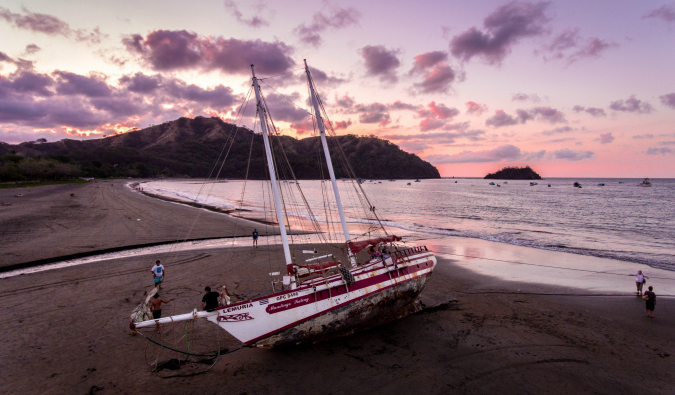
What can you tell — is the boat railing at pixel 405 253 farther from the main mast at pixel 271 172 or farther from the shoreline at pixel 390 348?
the main mast at pixel 271 172

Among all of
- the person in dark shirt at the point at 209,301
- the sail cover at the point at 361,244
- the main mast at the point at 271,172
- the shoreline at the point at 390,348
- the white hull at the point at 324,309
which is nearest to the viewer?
the shoreline at the point at 390,348

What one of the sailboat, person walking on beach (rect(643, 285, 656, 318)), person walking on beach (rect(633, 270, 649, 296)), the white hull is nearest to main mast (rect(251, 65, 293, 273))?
the sailboat

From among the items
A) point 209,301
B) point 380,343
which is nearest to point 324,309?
point 380,343

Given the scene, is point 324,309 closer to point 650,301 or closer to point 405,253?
point 405,253

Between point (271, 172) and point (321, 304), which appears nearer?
point (321, 304)

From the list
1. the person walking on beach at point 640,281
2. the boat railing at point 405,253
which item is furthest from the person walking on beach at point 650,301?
the boat railing at point 405,253

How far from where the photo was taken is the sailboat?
9.98 m

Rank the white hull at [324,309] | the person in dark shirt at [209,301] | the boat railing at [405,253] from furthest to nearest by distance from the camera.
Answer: the boat railing at [405,253] → the person in dark shirt at [209,301] → the white hull at [324,309]

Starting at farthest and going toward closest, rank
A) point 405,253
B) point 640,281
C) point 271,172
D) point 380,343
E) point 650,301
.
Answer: point 640,281
point 405,253
point 650,301
point 271,172
point 380,343

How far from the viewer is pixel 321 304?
35.3ft

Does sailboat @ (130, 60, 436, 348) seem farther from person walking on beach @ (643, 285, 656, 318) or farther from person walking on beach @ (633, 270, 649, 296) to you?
person walking on beach @ (633, 270, 649, 296)

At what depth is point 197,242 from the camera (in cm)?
2739

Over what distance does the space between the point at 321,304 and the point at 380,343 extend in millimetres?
2744

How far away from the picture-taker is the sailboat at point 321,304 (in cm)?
998
